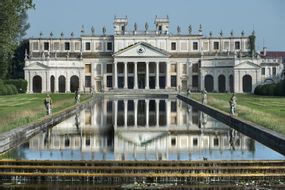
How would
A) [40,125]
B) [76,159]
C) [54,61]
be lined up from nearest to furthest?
[76,159], [40,125], [54,61]

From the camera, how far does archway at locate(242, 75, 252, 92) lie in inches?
3681

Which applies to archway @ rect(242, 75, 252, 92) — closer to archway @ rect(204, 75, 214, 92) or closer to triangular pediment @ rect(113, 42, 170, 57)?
archway @ rect(204, 75, 214, 92)

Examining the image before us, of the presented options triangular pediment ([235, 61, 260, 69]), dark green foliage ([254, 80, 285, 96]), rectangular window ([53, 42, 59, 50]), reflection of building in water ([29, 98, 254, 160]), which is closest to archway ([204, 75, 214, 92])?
triangular pediment ([235, 61, 260, 69])

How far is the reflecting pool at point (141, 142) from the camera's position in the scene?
66.2ft

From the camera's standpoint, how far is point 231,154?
20.8 m

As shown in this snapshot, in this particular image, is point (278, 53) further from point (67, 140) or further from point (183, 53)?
point (67, 140)

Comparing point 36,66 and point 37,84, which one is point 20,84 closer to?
point 36,66

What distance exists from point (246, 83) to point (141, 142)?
72.1m

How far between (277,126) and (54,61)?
74075 mm

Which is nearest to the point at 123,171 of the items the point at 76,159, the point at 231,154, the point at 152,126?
the point at 76,159

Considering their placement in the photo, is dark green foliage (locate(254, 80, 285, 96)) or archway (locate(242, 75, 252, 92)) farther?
archway (locate(242, 75, 252, 92))

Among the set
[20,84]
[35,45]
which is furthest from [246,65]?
[35,45]

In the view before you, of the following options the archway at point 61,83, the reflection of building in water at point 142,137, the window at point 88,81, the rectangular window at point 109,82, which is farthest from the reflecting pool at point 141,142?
the rectangular window at point 109,82

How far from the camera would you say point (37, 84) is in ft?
310
